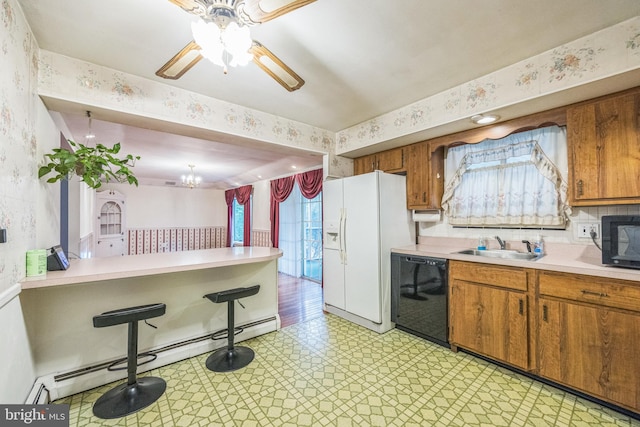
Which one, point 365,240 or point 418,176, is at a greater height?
point 418,176

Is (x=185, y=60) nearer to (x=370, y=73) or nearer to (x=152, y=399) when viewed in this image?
(x=370, y=73)

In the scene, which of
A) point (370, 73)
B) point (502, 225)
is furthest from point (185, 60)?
point (502, 225)

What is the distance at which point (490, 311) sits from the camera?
2.27m

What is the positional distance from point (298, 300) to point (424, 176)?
8.45 feet

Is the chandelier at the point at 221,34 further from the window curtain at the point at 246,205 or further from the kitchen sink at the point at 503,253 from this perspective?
the window curtain at the point at 246,205

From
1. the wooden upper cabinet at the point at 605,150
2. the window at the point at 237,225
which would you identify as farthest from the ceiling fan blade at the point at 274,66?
the window at the point at 237,225

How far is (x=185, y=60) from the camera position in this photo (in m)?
1.47

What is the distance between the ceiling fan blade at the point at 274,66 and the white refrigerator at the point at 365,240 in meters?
1.58

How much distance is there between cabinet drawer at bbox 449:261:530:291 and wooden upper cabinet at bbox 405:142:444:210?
817 millimetres

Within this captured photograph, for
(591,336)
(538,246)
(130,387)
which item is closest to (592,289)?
(591,336)

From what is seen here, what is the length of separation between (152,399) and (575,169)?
3.53 metres

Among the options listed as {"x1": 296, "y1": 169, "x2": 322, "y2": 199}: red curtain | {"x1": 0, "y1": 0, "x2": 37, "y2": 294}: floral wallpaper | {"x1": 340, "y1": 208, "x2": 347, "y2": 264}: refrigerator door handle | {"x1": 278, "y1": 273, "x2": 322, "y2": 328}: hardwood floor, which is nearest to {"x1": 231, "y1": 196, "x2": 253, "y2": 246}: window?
{"x1": 278, "y1": 273, "x2": 322, "y2": 328}: hardwood floor

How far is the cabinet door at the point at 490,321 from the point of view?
212 cm

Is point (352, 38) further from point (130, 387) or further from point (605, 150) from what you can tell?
point (130, 387)
